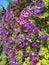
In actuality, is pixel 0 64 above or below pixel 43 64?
below

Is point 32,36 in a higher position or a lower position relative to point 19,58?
higher

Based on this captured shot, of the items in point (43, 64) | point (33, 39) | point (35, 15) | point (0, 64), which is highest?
point (35, 15)

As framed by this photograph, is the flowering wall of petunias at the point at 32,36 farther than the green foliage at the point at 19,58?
No

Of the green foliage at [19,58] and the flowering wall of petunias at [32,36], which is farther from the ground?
the flowering wall of petunias at [32,36]

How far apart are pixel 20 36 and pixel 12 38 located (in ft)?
1.87

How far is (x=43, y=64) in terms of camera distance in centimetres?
356

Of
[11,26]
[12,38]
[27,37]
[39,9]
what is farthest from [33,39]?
[11,26]

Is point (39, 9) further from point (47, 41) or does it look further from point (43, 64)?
point (43, 64)

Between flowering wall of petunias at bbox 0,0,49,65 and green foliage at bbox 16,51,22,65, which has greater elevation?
flowering wall of petunias at bbox 0,0,49,65

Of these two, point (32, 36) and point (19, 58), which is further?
point (19, 58)

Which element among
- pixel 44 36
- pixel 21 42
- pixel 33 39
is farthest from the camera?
pixel 21 42

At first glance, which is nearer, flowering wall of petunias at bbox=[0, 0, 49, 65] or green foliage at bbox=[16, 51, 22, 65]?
flowering wall of petunias at bbox=[0, 0, 49, 65]

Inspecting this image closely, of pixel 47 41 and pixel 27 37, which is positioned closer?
pixel 47 41

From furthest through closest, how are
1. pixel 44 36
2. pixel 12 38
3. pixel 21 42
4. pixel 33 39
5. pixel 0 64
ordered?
pixel 0 64 → pixel 12 38 → pixel 21 42 → pixel 33 39 → pixel 44 36
